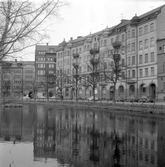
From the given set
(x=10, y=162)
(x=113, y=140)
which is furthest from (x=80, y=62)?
(x=10, y=162)

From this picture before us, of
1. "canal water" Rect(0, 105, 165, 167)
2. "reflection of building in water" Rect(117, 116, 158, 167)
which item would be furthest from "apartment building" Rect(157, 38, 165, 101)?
"reflection of building in water" Rect(117, 116, 158, 167)

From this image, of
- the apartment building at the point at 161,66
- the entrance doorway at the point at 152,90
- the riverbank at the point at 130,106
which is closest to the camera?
the riverbank at the point at 130,106

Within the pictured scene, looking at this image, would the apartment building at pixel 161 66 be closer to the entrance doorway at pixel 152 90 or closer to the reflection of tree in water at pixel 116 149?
the entrance doorway at pixel 152 90

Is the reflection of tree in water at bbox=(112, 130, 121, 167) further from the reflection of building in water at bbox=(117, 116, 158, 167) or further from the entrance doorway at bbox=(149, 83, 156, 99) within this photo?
the entrance doorway at bbox=(149, 83, 156, 99)

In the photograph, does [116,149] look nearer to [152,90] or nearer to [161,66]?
[161,66]

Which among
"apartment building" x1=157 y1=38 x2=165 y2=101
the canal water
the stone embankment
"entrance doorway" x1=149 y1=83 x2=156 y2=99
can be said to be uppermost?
"apartment building" x1=157 y1=38 x2=165 y2=101

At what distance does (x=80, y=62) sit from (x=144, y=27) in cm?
3001

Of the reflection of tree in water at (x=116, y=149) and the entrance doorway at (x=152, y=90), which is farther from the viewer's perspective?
the entrance doorway at (x=152, y=90)

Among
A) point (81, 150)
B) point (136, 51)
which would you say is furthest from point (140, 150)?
point (136, 51)

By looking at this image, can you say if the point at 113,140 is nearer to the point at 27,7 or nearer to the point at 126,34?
the point at 27,7

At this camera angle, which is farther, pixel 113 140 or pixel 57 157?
pixel 113 140

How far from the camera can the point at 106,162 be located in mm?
11586

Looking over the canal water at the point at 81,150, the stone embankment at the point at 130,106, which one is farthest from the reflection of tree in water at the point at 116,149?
the stone embankment at the point at 130,106

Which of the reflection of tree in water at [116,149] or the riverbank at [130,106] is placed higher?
the riverbank at [130,106]
